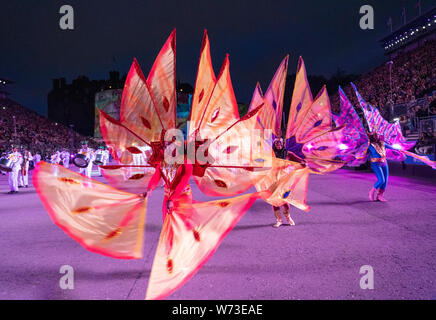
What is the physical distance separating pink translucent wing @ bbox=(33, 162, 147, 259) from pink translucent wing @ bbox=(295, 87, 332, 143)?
3.33 meters

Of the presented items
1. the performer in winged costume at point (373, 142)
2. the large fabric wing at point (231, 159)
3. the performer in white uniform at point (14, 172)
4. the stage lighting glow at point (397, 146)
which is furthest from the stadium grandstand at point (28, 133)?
the stage lighting glow at point (397, 146)

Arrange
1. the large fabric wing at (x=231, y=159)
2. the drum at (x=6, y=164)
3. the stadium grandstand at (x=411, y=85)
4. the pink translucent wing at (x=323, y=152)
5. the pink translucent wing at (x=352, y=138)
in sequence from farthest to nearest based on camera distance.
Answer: the stadium grandstand at (x=411, y=85), the drum at (x=6, y=164), the pink translucent wing at (x=352, y=138), the pink translucent wing at (x=323, y=152), the large fabric wing at (x=231, y=159)

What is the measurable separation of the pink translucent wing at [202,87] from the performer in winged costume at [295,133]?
1787 millimetres

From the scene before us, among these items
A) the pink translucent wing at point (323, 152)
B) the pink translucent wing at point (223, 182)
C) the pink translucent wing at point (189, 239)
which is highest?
the pink translucent wing at point (323, 152)

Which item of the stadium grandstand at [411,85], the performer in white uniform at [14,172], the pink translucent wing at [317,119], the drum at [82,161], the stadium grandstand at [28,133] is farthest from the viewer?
the stadium grandstand at [28,133]

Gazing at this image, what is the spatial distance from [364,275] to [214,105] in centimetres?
249

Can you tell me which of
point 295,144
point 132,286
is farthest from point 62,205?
point 295,144

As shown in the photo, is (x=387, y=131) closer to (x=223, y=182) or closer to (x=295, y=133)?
(x=295, y=133)

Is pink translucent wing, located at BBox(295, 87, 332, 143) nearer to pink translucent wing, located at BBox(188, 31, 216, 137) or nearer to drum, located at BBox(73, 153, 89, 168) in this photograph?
pink translucent wing, located at BBox(188, 31, 216, 137)

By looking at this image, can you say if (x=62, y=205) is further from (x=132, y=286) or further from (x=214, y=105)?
(x=214, y=105)

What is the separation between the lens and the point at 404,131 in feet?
47.8

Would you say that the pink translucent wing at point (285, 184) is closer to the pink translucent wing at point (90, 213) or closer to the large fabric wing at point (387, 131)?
the pink translucent wing at point (90, 213)

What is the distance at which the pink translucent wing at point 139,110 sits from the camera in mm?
3289

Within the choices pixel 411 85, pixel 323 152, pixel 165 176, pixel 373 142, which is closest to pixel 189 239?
pixel 165 176
